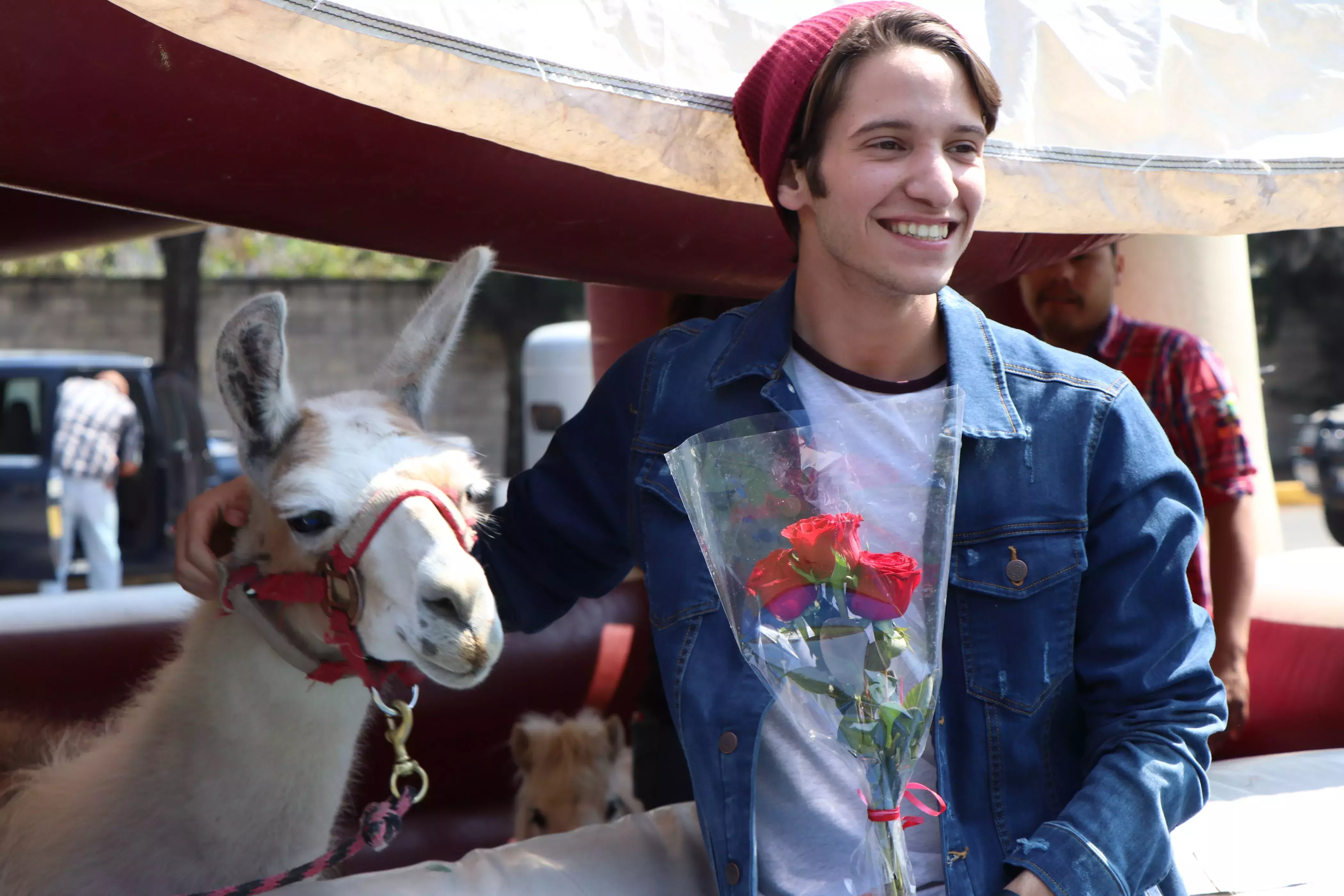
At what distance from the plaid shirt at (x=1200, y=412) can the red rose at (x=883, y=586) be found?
2.19 meters

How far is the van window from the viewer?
10.3 meters

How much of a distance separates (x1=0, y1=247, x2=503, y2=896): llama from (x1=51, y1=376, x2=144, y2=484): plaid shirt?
7.78m

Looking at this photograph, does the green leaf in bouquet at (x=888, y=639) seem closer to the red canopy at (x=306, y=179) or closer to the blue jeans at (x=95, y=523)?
the red canopy at (x=306, y=179)

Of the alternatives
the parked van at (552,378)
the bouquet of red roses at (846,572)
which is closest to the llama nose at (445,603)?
the bouquet of red roses at (846,572)

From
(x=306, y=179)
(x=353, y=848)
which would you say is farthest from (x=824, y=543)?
(x=306, y=179)

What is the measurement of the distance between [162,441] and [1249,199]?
9913 mm

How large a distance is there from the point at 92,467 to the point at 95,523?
451 millimetres

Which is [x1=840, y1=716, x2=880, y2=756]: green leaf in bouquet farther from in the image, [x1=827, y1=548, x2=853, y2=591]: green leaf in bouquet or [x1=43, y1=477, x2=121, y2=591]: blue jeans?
[x1=43, y1=477, x2=121, y2=591]: blue jeans

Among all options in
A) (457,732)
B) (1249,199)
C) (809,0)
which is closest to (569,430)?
(809,0)

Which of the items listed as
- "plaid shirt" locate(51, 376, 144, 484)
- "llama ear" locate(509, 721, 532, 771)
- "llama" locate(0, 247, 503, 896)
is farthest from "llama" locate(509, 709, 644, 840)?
"plaid shirt" locate(51, 376, 144, 484)

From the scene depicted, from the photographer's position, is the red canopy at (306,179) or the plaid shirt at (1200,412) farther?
the plaid shirt at (1200,412)

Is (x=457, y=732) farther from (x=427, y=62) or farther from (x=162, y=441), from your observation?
(x=162, y=441)

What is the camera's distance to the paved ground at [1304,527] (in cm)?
1182

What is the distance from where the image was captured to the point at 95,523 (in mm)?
9133
